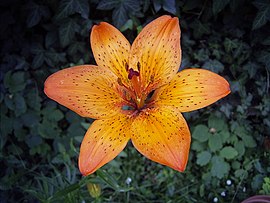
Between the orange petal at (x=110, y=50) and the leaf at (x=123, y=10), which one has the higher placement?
the orange petal at (x=110, y=50)

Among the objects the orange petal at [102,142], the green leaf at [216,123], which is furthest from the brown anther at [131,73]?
the green leaf at [216,123]

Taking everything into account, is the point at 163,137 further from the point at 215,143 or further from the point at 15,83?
the point at 15,83

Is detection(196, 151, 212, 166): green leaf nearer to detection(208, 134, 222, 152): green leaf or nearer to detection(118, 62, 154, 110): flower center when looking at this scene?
detection(208, 134, 222, 152): green leaf

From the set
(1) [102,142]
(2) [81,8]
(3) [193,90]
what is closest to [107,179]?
(1) [102,142]

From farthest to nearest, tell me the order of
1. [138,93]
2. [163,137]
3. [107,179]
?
1. [107,179]
2. [138,93]
3. [163,137]

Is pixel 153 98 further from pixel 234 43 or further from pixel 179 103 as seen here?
pixel 234 43

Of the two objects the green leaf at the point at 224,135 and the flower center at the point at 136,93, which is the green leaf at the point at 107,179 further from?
the green leaf at the point at 224,135

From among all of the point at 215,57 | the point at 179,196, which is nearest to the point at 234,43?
the point at 215,57
